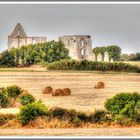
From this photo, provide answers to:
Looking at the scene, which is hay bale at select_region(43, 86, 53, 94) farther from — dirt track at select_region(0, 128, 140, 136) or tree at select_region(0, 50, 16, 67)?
dirt track at select_region(0, 128, 140, 136)

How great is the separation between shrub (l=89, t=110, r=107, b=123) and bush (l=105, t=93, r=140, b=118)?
1.02 feet

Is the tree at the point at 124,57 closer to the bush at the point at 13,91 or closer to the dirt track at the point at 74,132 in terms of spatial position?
the bush at the point at 13,91

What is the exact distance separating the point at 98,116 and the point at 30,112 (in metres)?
1.97

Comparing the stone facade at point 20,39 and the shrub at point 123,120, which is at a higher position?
the stone facade at point 20,39

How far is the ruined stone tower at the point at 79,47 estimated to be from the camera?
2397 cm

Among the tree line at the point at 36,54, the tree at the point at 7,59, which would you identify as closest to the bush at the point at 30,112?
the tree at the point at 7,59

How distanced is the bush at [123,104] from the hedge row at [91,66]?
6.41 m

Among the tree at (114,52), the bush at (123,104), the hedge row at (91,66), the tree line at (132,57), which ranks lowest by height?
the bush at (123,104)

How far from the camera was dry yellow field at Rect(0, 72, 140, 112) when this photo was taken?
2355 cm

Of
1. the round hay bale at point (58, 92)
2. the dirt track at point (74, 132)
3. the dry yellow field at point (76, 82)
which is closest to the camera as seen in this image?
the dirt track at point (74, 132)

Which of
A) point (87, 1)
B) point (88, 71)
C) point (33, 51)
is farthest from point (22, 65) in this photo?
point (87, 1)

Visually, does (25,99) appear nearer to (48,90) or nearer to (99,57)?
(48,90)

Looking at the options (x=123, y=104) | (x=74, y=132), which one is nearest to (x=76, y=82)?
(x=123, y=104)

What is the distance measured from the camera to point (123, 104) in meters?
17.8
